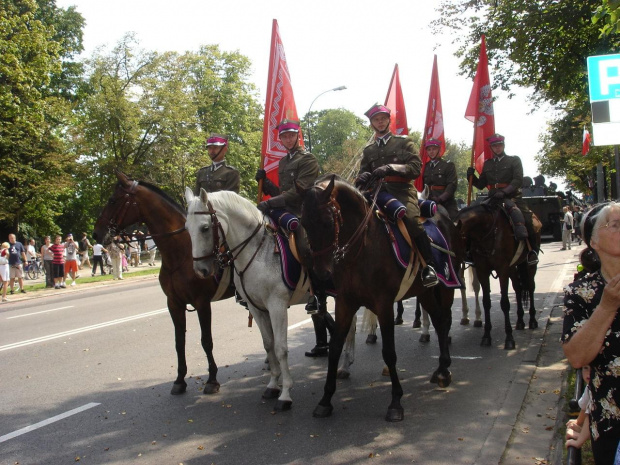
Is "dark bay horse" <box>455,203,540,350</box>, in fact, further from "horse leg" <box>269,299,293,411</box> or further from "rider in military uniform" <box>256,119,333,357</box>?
"horse leg" <box>269,299,293,411</box>

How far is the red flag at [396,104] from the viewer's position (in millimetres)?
12602

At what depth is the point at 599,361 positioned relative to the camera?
2.64 meters

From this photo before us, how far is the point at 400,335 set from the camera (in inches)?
373

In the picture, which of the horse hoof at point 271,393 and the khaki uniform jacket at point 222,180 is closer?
the horse hoof at point 271,393

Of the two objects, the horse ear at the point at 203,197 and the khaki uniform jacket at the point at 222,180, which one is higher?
the khaki uniform jacket at the point at 222,180

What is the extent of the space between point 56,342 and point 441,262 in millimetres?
7020

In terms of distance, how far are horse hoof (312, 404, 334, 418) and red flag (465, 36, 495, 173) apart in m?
6.59

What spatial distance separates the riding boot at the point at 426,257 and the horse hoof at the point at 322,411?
5.50 ft

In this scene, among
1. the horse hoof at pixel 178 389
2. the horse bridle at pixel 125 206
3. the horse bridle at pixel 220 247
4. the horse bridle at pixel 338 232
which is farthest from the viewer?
the horse bridle at pixel 125 206

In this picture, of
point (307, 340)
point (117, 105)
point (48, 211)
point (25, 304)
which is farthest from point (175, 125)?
point (307, 340)

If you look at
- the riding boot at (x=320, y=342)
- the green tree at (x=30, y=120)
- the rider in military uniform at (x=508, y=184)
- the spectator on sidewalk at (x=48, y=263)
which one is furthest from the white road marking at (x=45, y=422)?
the green tree at (x=30, y=120)

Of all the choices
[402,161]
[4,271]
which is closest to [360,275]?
[402,161]

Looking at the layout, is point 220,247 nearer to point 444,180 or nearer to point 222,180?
point 222,180

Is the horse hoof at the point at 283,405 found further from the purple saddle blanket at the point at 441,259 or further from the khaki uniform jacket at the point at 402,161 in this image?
the khaki uniform jacket at the point at 402,161
